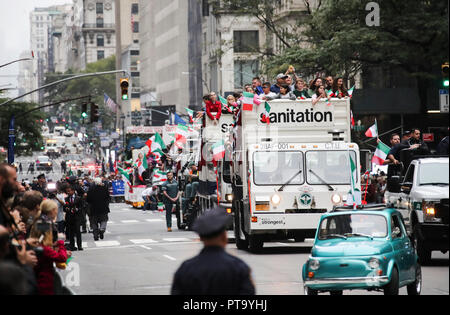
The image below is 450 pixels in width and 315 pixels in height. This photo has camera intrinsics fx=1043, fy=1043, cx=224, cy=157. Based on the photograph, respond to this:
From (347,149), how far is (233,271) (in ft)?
51.5

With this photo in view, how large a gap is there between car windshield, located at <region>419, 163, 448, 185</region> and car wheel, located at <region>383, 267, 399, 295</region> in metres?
6.18

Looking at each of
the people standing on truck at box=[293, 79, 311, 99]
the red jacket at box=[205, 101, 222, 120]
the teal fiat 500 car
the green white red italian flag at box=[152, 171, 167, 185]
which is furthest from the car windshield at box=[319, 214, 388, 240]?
the green white red italian flag at box=[152, 171, 167, 185]

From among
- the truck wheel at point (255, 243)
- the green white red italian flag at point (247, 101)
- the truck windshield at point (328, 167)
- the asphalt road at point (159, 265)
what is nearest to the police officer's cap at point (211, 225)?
the asphalt road at point (159, 265)

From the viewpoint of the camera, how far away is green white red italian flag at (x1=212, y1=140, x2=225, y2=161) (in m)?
27.0

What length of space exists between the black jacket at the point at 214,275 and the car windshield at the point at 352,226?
23.5 feet

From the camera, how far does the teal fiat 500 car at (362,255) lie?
13.5 meters

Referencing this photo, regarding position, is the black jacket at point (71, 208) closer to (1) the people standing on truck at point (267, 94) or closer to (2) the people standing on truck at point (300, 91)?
(1) the people standing on truck at point (267, 94)

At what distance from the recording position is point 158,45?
13412 centimetres

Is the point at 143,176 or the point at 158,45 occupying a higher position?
the point at 158,45

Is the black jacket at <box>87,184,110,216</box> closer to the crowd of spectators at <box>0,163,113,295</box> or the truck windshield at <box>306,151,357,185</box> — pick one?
the truck windshield at <box>306,151,357,185</box>

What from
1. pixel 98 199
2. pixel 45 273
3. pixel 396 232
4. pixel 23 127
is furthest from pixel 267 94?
pixel 23 127
